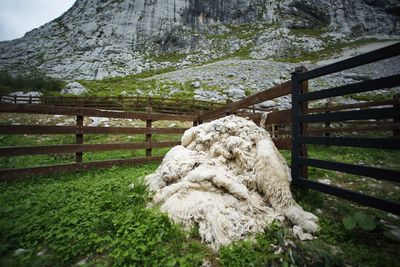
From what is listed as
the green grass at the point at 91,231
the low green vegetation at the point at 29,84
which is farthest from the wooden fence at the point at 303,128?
the low green vegetation at the point at 29,84

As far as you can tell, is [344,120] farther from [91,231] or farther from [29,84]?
[29,84]

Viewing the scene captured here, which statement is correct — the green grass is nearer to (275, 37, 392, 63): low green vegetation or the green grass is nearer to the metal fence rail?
the metal fence rail

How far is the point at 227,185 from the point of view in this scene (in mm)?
3098

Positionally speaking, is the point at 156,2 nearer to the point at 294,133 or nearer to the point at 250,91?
the point at 250,91

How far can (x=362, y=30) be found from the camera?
59875mm

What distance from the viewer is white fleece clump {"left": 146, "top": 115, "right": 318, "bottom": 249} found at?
2.63 meters

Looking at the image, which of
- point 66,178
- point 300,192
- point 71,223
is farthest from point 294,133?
point 66,178

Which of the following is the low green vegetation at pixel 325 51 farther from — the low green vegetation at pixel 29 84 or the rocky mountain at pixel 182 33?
the low green vegetation at pixel 29 84

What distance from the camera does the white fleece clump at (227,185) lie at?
2.63 meters

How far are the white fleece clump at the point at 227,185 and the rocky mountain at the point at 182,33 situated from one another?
164 ft

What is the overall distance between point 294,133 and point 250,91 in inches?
928

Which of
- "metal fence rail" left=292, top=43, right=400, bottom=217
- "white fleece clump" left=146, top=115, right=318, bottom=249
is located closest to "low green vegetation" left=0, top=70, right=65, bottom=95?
"white fleece clump" left=146, top=115, right=318, bottom=249

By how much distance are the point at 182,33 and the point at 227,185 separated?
74.8m

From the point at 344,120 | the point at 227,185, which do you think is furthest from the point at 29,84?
the point at 344,120
